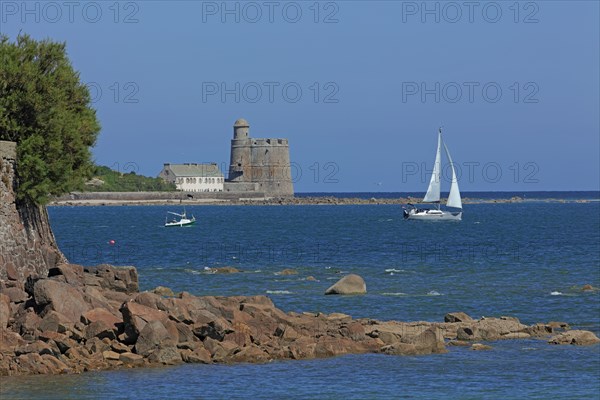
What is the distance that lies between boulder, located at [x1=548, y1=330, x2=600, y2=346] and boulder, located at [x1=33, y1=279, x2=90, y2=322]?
33.9 ft

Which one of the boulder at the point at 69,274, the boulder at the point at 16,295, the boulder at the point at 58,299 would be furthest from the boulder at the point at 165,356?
the boulder at the point at 69,274

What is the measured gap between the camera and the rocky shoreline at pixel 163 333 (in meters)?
21.6

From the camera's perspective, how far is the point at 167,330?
73.6ft

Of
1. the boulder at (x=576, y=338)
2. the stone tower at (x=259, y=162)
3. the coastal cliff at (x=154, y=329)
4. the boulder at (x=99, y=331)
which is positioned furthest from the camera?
the stone tower at (x=259, y=162)

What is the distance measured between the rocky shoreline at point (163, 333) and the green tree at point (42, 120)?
3892 mm

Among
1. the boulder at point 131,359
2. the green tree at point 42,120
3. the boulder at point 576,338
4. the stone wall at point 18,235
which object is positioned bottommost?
the boulder at point 576,338

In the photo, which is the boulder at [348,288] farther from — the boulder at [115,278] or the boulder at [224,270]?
the boulder at [224,270]

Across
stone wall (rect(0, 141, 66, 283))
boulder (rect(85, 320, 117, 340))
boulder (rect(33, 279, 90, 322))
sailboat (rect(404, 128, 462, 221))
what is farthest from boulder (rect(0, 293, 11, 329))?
sailboat (rect(404, 128, 462, 221))

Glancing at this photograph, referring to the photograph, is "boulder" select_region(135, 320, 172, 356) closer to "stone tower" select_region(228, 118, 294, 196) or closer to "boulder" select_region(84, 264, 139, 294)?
"boulder" select_region(84, 264, 139, 294)

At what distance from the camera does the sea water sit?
67.9 feet

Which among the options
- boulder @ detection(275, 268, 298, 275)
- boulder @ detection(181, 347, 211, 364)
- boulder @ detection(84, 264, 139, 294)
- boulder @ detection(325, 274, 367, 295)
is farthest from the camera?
boulder @ detection(275, 268, 298, 275)

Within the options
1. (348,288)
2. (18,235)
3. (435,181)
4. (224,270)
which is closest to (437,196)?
(435,181)

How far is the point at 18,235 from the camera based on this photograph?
93.1 feet

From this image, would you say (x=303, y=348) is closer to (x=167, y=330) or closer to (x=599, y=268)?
(x=167, y=330)
